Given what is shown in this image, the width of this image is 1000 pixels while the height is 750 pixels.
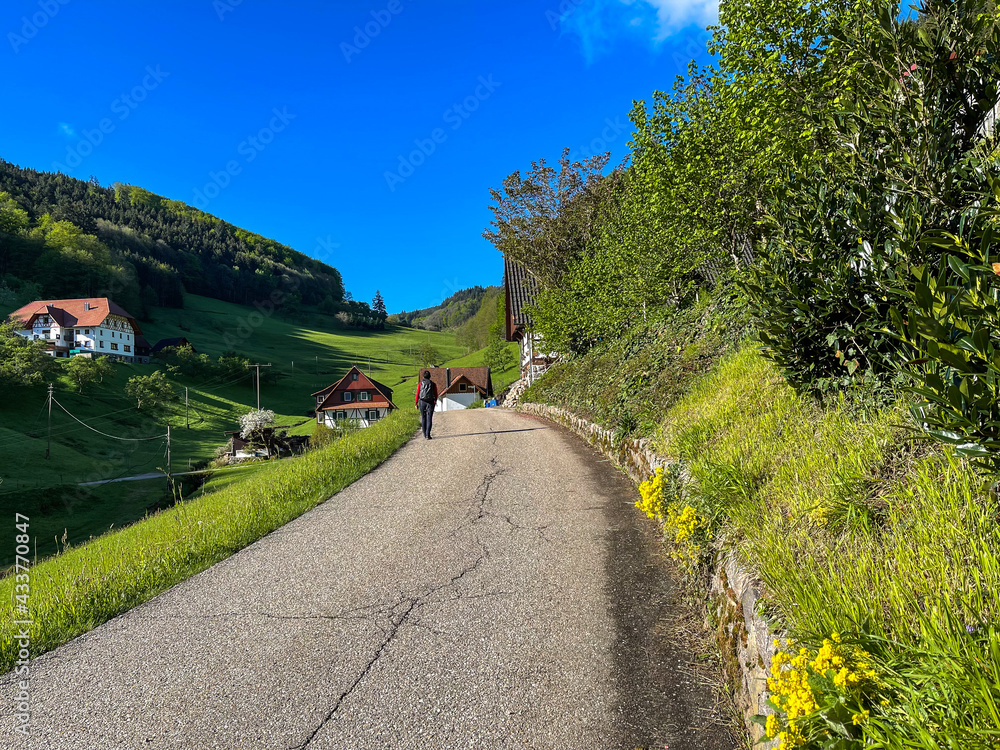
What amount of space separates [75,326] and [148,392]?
37.7 meters

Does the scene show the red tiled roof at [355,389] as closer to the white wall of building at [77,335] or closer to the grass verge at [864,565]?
the white wall of building at [77,335]

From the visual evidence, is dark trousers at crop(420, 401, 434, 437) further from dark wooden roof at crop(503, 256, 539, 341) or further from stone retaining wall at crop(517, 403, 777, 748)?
dark wooden roof at crop(503, 256, 539, 341)

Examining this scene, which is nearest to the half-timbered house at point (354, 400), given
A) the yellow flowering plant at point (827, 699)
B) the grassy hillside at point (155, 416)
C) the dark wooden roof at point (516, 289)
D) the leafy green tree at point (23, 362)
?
the grassy hillside at point (155, 416)

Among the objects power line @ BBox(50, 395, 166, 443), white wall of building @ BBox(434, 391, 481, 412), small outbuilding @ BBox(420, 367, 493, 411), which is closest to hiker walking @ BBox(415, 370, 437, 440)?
small outbuilding @ BBox(420, 367, 493, 411)

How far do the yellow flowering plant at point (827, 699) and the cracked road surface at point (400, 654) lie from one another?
0.69 m

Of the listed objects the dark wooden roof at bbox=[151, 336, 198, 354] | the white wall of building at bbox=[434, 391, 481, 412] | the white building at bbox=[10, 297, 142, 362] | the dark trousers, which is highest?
the white building at bbox=[10, 297, 142, 362]

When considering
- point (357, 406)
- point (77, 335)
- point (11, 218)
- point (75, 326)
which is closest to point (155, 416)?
point (357, 406)

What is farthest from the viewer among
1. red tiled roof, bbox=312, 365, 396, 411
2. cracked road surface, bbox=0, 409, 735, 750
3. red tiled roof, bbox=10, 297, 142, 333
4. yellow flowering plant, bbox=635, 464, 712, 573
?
red tiled roof, bbox=10, 297, 142, 333

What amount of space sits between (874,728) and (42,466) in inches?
2188

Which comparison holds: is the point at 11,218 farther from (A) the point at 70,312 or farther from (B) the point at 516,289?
(B) the point at 516,289

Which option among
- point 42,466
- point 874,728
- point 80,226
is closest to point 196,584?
point 874,728

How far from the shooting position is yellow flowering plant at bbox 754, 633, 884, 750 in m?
1.96

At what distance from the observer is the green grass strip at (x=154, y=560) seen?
412 cm

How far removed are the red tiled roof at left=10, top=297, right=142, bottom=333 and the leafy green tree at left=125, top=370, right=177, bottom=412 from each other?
31.2 meters
